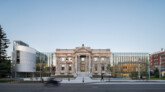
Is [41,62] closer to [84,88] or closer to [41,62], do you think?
[41,62]

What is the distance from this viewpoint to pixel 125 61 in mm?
92875

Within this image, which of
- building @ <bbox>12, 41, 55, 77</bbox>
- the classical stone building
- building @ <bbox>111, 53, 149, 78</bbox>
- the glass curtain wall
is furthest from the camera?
the classical stone building

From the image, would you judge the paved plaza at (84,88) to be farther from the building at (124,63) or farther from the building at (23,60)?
the building at (124,63)

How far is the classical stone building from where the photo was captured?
98.6 meters

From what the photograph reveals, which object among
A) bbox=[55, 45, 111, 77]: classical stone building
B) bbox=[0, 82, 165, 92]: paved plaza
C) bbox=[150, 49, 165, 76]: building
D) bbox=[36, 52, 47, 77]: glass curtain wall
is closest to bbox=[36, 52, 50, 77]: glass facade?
bbox=[36, 52, 47, 77]: glass curtain wall

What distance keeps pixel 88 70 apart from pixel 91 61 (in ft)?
17.1

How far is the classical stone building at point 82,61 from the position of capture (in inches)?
3880

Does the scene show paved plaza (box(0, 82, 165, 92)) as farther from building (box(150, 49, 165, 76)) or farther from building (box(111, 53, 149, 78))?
building (box(150, 49, 165, 76))

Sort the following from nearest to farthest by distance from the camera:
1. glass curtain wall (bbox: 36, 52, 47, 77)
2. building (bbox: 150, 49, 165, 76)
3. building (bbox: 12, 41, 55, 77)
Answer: building (bbox: 12, 41, 55, 77) < glass curtain wall (bbox: 36, 52, 47, 77) < building (bbox: 150, 49, 165, 76)

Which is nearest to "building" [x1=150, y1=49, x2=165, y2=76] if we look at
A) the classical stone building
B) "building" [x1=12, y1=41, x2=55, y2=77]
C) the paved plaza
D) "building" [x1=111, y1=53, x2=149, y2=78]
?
"building" [x1=111, y1=53, x2=149, y2=78]

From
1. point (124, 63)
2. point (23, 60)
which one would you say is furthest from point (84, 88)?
point (124, 63)

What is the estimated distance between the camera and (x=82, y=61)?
10038cm

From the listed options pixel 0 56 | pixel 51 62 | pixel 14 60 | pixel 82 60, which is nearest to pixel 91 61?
pixel 82 60

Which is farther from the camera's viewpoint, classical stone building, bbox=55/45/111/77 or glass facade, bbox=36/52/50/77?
classical stone building, bbox=55/45/111/77
